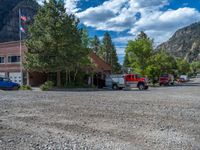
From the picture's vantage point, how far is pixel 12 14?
415 ft

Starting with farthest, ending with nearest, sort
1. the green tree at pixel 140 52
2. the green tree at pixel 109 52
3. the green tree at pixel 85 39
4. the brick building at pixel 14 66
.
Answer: the green tree at pixel 109 52 → the green tree at pixel 140 52 → the brick building at pixel 14 66 → the green tree at pixel 85 39

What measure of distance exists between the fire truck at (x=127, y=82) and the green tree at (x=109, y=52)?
5018cm

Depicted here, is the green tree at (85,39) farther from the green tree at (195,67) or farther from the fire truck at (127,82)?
the green tree at (195,67)

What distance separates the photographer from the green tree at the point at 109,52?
304 ft

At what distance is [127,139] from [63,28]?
101 feet

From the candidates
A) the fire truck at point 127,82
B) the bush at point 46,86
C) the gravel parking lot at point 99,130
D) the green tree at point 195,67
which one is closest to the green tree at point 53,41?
the bush at point 46,86

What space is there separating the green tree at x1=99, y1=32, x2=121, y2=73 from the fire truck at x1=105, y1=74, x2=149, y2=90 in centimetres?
5018

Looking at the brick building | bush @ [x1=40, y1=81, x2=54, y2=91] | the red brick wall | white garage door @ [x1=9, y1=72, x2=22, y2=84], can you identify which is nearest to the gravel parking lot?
bush @ [x1=40, y1=81, x2=54, y2=91]

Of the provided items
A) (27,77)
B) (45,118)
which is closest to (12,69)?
(27,77)

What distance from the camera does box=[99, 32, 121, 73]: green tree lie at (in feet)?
304

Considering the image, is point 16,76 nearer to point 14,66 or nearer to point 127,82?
point 14,66

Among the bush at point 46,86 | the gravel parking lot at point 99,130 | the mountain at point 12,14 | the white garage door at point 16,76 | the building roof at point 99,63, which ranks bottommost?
the gravel parking lot at point 99,130

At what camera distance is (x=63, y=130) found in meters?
9.83

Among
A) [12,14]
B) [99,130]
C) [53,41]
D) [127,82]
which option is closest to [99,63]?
[127,82]
